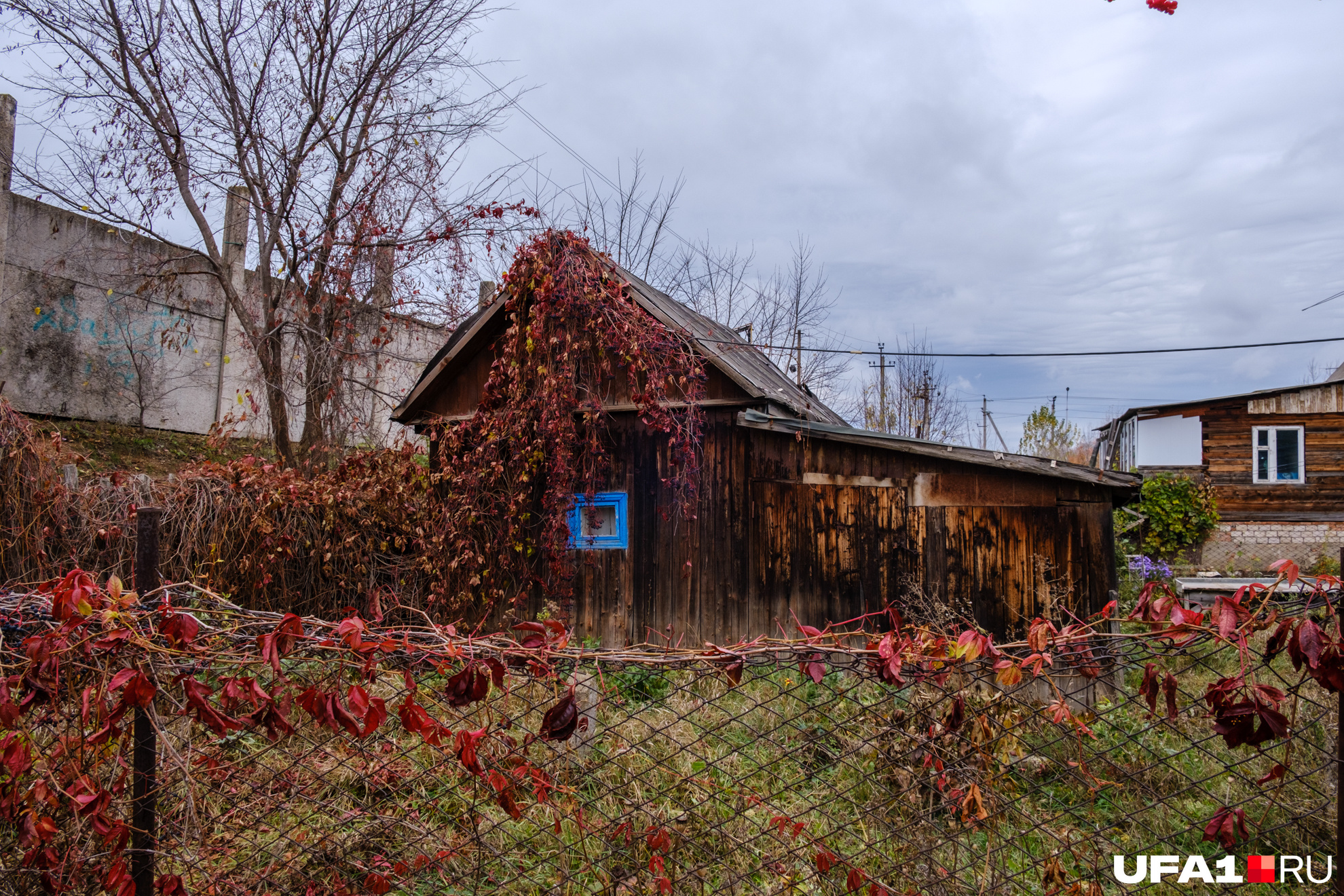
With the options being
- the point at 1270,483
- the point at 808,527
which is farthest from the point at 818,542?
the point at 1270,483

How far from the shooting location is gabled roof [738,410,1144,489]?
6.22 m

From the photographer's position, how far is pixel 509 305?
27.7 ft

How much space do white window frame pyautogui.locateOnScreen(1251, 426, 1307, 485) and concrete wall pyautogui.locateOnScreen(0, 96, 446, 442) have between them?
66.3 ft

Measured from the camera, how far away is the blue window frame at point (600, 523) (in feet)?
27.2

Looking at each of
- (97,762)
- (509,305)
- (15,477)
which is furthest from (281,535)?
(97,762)

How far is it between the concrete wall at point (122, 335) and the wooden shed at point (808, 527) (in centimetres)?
518

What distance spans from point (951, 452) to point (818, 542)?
156cm

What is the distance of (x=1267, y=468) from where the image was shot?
61.6ft

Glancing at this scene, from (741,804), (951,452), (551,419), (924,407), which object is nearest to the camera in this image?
(741,804)

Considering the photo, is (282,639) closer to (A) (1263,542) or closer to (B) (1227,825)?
(B) (1227,825)

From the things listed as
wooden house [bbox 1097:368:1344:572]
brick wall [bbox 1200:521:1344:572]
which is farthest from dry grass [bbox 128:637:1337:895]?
wooden house [bbox 1097:368:1344:572]

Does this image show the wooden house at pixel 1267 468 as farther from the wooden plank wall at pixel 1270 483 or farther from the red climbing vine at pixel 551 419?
the red climbing vine at pixel 551 419

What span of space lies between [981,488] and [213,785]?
617cm

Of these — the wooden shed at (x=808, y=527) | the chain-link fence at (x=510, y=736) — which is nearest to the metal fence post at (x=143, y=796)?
the chain-link fence at (x=510, y=736)
